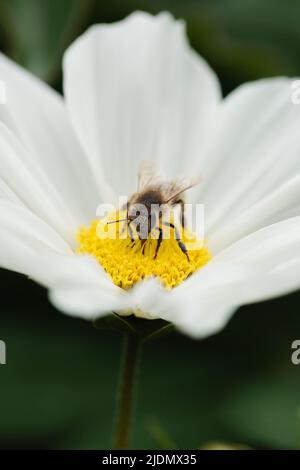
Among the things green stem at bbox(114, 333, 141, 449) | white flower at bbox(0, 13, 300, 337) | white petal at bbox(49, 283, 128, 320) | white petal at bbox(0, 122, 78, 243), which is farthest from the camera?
white flower at bbox(0, 13, 300, 337)

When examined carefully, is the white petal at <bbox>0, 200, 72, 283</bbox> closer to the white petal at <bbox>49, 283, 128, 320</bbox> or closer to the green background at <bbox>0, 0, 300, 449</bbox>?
the white petal at <bbox>49, 283, 128, 320</bbox>

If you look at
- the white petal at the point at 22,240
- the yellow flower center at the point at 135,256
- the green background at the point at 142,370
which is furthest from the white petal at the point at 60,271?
the green background at the point at 142,370

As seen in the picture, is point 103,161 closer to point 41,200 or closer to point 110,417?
point 41,200

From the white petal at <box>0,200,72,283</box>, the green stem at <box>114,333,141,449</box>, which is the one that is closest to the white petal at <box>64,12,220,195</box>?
the white petal at <box>0,200,72,283</box>

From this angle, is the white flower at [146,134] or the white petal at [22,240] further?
the white flower at [146,134]

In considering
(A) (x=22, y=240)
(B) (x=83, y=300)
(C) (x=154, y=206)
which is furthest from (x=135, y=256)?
(B) (x=83, y=300)

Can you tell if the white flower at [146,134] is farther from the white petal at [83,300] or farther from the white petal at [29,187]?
the white petal at [83,300]

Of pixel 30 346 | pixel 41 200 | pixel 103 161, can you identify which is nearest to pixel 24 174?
pixel 41 200
